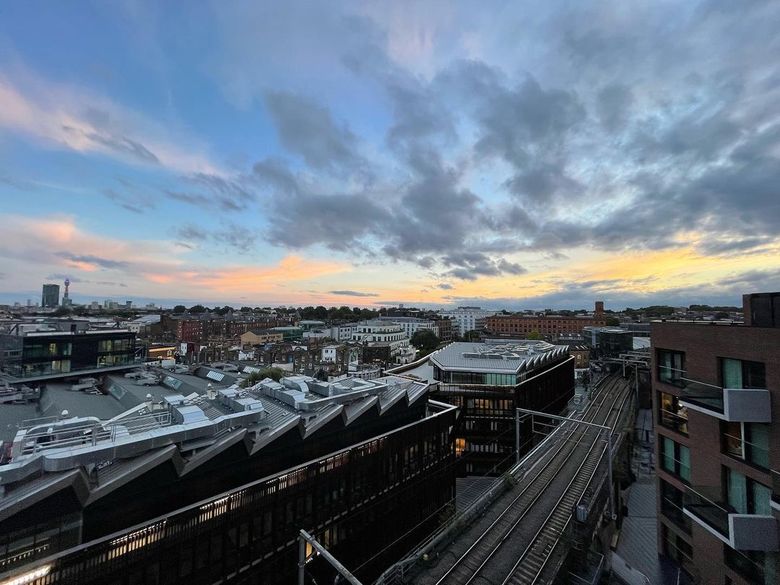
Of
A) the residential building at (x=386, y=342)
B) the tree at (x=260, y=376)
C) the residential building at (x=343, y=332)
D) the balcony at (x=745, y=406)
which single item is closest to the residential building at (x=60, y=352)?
the tree at (x=260, y=376)

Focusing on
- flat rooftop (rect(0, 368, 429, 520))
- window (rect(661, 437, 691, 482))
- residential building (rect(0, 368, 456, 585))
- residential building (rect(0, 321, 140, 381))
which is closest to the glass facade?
residential building (rect(0, 321, 140, 381))

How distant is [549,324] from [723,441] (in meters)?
184

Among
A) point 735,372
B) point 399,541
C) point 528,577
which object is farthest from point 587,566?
point 735,372

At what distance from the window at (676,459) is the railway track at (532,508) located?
888cm

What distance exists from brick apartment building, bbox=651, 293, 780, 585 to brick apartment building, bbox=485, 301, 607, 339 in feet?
520

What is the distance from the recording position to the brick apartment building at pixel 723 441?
15773mm

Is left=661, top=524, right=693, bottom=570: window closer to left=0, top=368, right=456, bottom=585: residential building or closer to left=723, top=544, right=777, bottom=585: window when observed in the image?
left=723, top=544, right=777, bottom=585: window

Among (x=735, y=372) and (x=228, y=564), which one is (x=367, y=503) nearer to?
(x=228, y=564)

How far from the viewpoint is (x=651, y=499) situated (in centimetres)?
3947

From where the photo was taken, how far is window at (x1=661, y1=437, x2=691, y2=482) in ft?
71.9

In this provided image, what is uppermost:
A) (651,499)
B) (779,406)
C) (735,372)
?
(735,372)

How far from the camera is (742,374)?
1766 cm

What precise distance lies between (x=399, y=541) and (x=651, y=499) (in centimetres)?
3035

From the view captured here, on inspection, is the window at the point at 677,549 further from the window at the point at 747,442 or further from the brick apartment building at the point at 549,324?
the brick apartment building at the point at 549,324
